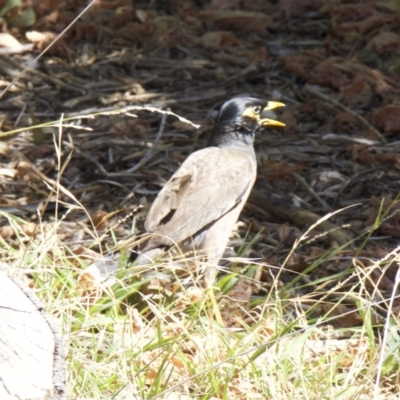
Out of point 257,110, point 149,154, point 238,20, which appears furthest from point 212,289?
point 238,20

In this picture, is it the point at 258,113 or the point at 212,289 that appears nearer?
the point at 212,289

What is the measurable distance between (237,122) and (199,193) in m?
0.71

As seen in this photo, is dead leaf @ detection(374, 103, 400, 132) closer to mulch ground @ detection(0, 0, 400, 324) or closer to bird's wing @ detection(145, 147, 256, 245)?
mulch ground @ detection(0, 0, 400, 324)

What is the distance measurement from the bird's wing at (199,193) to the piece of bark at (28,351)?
1.65 metres

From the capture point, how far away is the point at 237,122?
570cm

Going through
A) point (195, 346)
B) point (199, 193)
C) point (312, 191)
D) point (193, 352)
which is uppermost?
point (195, 346)

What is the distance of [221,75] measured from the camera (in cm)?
728

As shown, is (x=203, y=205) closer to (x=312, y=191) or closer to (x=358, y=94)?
(x=312, y=191)

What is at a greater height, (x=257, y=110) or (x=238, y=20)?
(x=257, y=110)

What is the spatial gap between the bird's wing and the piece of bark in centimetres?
165

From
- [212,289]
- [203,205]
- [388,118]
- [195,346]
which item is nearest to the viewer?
[195,346]

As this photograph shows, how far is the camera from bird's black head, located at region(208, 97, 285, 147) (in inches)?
224

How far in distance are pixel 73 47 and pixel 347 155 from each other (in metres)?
2.44

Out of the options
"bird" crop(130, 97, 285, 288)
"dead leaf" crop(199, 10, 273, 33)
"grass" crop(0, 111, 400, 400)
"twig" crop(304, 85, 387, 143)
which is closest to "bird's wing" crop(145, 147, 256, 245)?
"bird" crop(130, 97, 285, 288)
